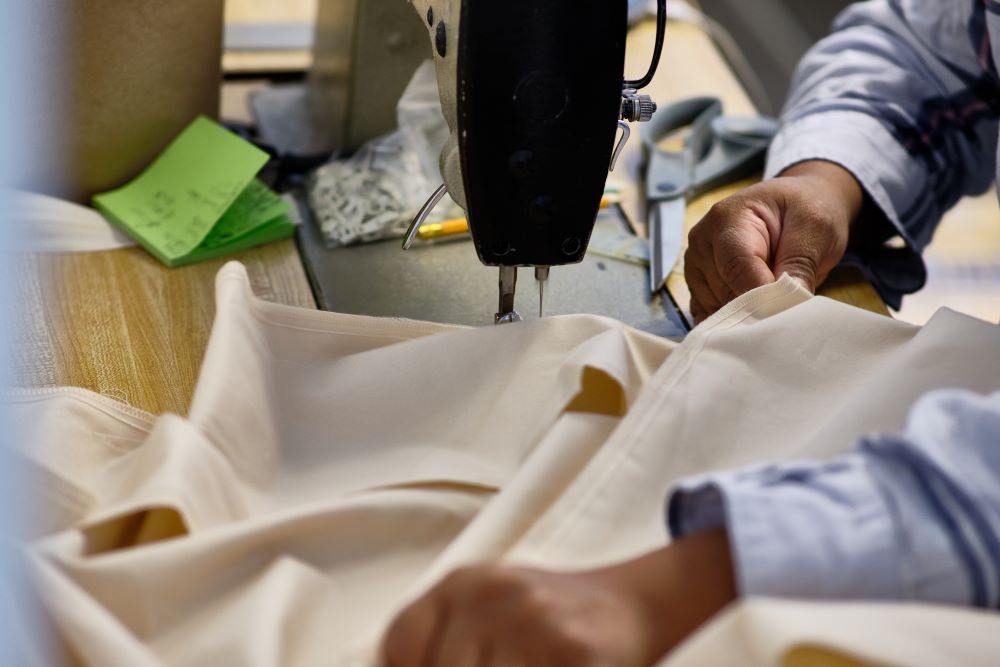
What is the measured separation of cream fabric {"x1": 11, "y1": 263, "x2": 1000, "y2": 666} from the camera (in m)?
0.56

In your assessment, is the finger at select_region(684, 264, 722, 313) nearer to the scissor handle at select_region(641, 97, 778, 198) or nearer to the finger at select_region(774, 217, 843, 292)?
the finger at select_region(774, 217, 843, 292)

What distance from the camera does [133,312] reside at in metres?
0.93

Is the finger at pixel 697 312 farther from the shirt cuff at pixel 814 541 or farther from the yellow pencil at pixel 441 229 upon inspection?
the shirt cuff at pixel 814 541

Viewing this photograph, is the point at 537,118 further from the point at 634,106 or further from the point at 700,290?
the point at 700,290

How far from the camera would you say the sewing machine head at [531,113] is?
681mm

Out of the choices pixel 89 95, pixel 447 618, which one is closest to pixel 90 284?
pixel 89 95

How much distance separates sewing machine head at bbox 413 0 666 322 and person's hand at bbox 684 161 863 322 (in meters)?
0.16

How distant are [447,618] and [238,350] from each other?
9.7 inches

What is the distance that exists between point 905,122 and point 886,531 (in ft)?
2.30

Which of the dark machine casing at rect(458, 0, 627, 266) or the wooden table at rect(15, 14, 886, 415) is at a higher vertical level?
the dark machine casing at rect(458, 0, 627, 266)

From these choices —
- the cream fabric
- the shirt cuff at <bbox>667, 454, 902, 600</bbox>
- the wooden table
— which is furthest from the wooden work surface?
the shirt cuff at <bbox>667, 454, 902, 600</bbox>

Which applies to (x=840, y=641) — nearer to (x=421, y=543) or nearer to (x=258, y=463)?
(x=421, y=543)

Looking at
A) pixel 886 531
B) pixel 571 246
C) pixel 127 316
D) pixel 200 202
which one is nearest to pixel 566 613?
pixel 886 531

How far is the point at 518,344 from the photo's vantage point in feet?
2.40
